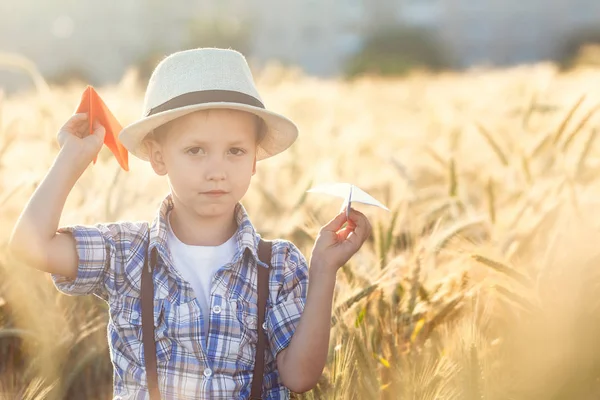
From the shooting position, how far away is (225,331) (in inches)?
62.5

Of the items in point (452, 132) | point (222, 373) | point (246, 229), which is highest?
point (452, 132)

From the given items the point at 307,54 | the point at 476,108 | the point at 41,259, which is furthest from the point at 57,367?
the point at 307,54

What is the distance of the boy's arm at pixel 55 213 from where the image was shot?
147 centimetres

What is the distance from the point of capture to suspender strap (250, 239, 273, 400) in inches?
63.2

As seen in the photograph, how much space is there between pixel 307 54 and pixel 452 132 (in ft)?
118

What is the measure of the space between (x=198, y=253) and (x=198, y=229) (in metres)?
0.05

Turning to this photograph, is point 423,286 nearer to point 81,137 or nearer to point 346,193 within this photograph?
point 346,193

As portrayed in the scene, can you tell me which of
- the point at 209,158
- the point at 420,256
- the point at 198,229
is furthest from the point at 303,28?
the point at 209,158

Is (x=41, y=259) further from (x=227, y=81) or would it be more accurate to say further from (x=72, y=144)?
(x=227, y=81)

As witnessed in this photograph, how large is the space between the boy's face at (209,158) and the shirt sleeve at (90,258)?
0.17 metres

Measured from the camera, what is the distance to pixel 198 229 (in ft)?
5.44

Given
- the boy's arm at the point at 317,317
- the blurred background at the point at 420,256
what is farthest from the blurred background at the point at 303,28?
the boy's arm at the point at 317,317

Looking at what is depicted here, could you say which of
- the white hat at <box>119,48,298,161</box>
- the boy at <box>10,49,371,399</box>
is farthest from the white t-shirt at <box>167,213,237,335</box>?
the white hat at <box>119,48,298,161</box>

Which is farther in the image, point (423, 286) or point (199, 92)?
point (423, 286)
